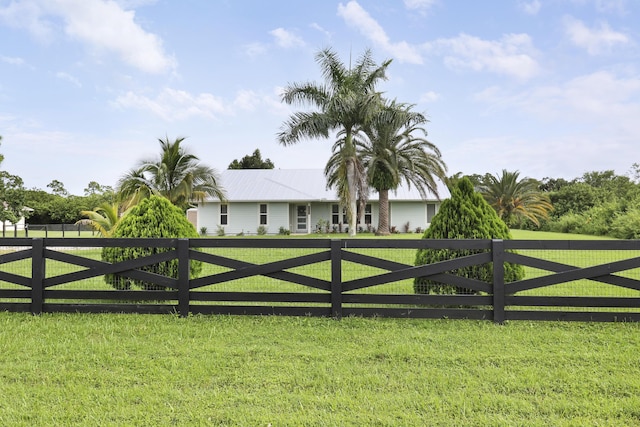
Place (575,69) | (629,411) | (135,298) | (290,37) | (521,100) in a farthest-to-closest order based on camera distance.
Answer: (521,100)
(575,69)
(290,37)
(135,298)
(629,411)

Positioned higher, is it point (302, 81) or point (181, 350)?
point (302, 81)

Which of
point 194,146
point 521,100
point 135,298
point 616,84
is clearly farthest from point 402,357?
point 194,146

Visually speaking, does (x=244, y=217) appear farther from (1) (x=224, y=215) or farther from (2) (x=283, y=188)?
(2) (x=283, y=188)

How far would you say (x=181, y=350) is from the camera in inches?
172

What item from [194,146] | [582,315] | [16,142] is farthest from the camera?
[194,146]

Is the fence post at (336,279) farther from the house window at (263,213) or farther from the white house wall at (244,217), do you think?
the house window at (263,213)

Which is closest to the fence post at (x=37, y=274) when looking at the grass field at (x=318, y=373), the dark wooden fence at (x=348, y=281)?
the dark wooden fence at (x=348, y=281)

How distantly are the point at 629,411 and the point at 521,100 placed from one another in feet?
59.6

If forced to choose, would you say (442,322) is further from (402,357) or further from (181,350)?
(181,350)

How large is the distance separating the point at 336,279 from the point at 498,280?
85.9 inches

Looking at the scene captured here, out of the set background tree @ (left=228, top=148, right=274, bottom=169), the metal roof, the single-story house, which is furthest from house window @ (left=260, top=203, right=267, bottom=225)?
background tree @ (left=228, top=148, right=274, bottom=169)

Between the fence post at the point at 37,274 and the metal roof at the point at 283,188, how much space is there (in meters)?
22.1

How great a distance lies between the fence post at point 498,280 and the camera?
17.9 ft

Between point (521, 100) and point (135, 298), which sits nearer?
point (135, 298)
